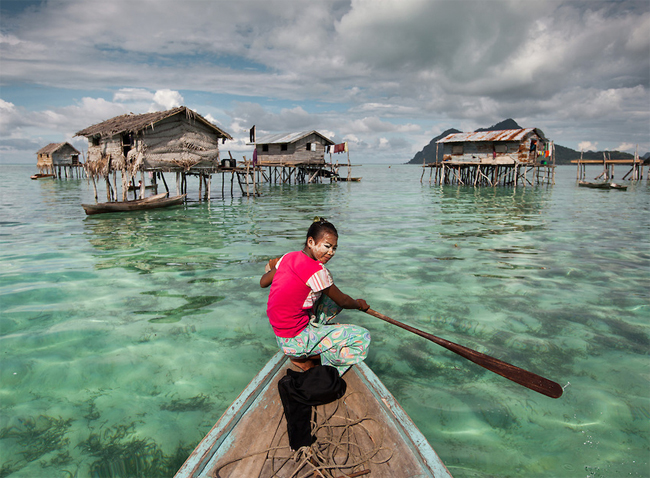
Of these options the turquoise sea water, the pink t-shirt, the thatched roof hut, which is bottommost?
the turquoise sea water

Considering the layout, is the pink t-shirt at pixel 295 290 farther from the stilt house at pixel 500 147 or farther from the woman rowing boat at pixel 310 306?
the stilt house at pixel 500 147

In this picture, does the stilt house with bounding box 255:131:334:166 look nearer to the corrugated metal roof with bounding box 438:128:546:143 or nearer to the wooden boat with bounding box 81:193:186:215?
the corrugated metal roof with bounding box 438:128:546:143

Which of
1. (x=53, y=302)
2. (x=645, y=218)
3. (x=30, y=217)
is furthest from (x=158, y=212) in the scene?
(x=645, y=218)

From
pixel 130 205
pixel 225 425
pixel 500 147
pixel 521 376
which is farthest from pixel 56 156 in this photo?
pixel 521 376

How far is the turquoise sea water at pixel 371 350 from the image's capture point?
129 inches

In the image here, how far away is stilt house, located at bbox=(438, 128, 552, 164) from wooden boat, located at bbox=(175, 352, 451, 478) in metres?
34.3

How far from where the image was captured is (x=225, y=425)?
109 inches

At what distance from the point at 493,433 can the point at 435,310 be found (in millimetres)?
2650

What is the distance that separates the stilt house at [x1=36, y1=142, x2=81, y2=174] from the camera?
49.1 m

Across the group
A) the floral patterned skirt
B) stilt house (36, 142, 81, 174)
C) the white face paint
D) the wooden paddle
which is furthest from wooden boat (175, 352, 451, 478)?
stilt house (36, 142, 81, 174)

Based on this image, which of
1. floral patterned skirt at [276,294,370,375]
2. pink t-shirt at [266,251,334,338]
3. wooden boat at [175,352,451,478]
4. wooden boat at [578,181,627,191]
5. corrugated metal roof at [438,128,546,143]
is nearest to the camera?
wooden boat at [175,352,451,478]

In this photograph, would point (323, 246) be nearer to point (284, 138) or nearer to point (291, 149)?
point (291, 149)

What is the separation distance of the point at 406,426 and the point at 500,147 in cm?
3553

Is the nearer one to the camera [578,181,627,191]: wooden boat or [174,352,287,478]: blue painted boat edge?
[174,352,287,478]: blue painted boat edge
